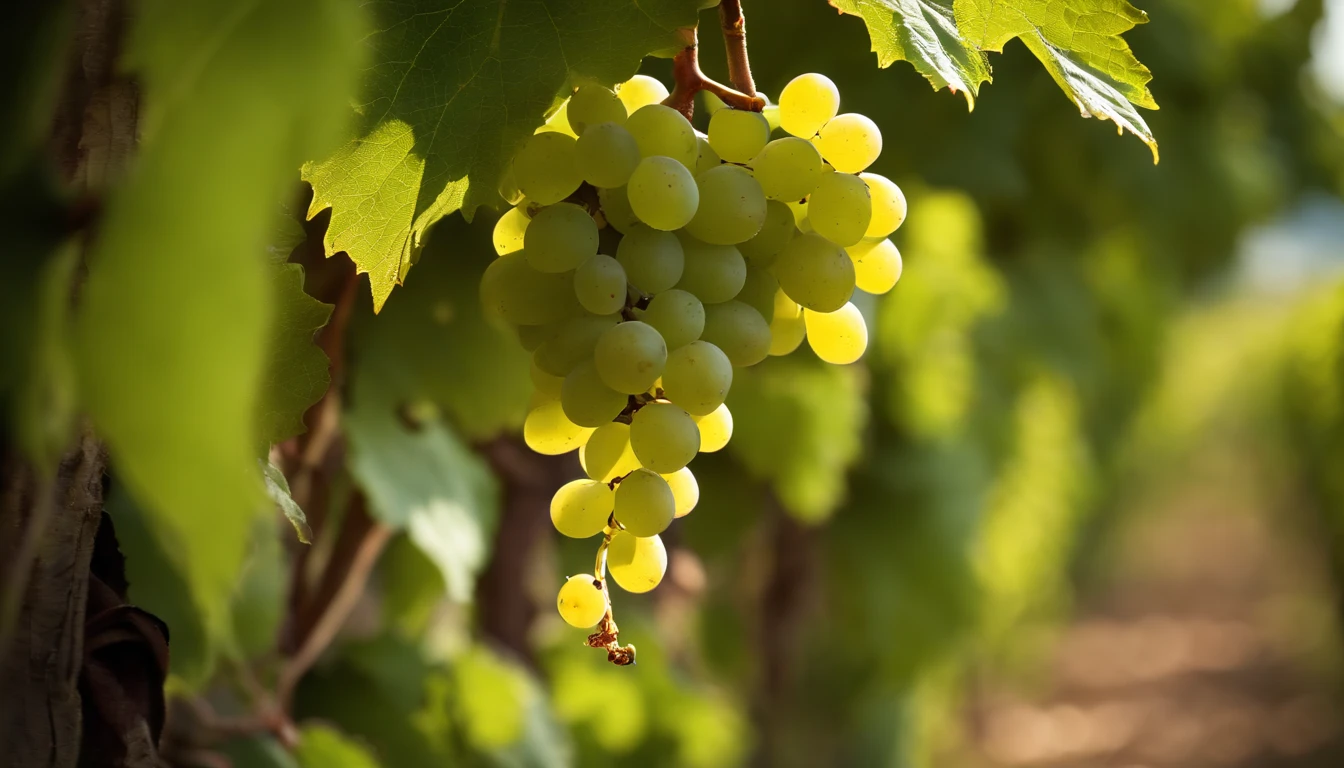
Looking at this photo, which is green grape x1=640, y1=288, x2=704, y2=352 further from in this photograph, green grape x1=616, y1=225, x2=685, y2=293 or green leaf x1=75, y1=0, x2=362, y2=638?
green leaf x1=75, y1=0, x2=362, y2=638

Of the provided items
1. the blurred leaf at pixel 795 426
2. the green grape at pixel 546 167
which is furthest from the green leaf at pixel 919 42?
→ the blurred leaf at pixel 795 426

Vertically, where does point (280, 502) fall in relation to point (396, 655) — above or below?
above

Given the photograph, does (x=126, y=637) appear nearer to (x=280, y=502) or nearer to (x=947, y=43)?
(x=280, y=502)

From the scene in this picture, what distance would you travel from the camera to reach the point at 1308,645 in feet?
27.1

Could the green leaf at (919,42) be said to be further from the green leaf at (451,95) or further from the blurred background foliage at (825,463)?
the blurred background foliage at (825,463)

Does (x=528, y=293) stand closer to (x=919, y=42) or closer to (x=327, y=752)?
(x=919, y=42)

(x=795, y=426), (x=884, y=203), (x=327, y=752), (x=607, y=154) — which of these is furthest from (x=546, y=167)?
(x=795, y=426)

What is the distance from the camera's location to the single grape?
42 centimetres

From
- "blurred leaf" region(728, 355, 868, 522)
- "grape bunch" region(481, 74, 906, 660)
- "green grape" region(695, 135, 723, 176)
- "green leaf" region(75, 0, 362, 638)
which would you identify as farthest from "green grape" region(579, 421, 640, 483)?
"blurred leaf" region(728, 355, 868, 522)

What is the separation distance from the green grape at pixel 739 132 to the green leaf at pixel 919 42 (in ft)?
0.16

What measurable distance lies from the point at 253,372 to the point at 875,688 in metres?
2.60

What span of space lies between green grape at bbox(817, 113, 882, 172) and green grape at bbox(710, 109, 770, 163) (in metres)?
0.03

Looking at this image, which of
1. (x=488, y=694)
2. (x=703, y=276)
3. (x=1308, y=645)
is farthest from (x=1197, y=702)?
(x=703, y=276)

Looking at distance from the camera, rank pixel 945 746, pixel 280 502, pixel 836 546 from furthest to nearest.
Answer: pixel 945 746 → pixel 836 546 → pixel 280 502
